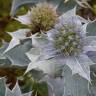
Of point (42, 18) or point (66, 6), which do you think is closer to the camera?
point (42, 18)

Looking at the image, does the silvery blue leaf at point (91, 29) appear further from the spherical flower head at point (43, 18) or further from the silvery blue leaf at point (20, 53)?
the silvery blue leaf at point (20, 53)

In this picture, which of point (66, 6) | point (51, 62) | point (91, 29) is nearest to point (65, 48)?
point (51, 62)

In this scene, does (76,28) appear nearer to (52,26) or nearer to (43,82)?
(52,26)

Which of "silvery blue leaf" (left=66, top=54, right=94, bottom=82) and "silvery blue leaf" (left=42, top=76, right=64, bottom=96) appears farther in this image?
"silvery blue leaf" (left=42, top=76, right=64, bottom=96)

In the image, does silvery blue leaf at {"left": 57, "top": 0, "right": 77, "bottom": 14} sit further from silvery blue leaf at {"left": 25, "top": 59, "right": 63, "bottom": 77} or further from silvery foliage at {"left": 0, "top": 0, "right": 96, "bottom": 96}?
silvery blue leaf at {"left": 25, "top": 59, "right": 63, "bottom": 77}

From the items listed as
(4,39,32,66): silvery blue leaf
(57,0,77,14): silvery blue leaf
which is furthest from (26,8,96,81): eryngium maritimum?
(57,0,77,14): silvery blue leaf

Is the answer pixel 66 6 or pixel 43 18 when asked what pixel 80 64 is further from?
pixel 66 6
